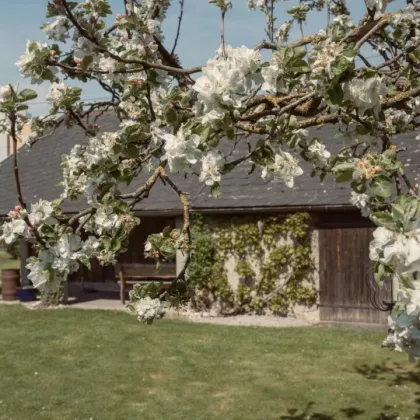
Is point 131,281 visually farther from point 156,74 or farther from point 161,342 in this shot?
point 156,74

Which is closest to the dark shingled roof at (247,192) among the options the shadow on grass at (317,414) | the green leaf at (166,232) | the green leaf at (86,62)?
the shadow on grass at (317,414)

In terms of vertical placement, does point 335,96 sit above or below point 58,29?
below

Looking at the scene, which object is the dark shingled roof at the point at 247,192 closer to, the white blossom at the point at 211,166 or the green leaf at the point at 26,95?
the green leaf at the point at 26,95

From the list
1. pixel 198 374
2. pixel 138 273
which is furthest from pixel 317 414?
pixel 138 273

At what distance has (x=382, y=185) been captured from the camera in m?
2.73

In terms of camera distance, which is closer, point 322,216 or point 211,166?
point 211,166

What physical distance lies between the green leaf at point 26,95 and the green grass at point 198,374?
16.4 feet

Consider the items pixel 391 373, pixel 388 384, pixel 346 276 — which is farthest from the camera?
pixel 346 276

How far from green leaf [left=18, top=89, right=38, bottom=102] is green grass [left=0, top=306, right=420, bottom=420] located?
196 inches

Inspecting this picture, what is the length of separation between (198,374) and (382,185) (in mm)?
7389

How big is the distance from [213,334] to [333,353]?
2.57 m

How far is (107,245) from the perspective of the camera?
362cm

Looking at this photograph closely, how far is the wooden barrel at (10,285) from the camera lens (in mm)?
17688

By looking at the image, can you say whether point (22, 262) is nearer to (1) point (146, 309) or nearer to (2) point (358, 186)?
(1) point (146, 309)
